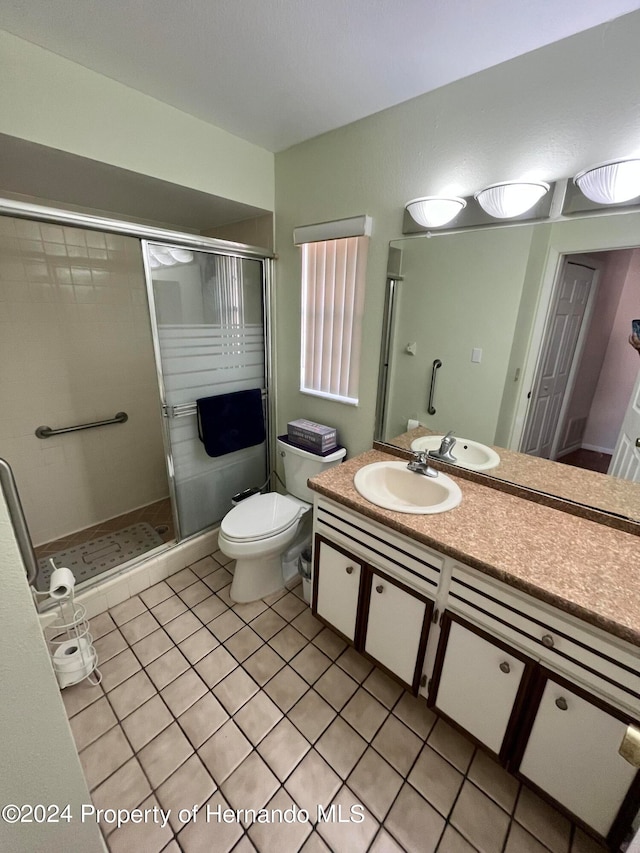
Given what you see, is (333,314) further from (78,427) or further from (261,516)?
(78,427)

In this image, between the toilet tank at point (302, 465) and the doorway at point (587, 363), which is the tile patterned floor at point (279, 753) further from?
the doorway at point (587, 363)

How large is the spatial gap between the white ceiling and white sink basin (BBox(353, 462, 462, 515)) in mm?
1529

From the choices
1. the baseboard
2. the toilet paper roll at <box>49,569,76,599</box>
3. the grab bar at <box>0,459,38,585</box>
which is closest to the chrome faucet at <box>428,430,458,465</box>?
the baseboard

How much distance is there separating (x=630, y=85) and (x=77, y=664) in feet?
9.17

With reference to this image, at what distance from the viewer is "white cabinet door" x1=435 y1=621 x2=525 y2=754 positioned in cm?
106

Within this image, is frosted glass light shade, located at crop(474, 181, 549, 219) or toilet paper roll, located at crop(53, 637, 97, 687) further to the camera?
toilet paper roll, located at crop(53, 637, 97, 687)

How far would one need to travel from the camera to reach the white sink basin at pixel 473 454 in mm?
1505

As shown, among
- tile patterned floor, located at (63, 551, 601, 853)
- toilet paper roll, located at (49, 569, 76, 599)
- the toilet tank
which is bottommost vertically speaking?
tile patterned floor, located at (63, 551, 601, 853)

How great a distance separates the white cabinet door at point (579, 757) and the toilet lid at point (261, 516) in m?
1.21

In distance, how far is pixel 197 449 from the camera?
209 centimetres

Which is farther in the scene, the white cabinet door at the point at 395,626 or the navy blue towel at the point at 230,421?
the navy blue towel at the point at 230,421

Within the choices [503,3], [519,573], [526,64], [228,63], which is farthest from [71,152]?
[519,573]

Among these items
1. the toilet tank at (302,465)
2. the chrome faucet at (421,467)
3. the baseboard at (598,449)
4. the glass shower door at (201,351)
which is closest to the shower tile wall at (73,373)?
the glass shower door at (201,351)

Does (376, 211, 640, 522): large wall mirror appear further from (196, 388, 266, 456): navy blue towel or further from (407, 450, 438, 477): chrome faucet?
(196, 388, 266, 456): navy blue towel
